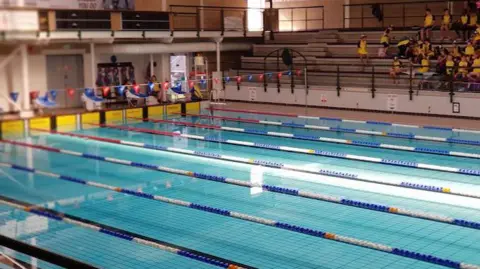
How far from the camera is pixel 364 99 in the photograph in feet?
53.1

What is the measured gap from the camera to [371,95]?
16.0 metres

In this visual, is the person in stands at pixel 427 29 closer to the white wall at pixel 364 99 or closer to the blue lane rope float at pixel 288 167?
the white wall at pixel 364 99

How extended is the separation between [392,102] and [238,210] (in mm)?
9600

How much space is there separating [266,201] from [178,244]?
74.1 inches

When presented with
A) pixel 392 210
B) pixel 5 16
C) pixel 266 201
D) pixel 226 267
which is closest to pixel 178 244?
pixel 226 267

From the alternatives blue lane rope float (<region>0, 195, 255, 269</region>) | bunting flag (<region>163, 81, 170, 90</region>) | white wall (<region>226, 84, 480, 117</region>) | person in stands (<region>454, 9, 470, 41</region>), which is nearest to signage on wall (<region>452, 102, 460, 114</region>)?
white wall (<region>226, 84, 480, 117</region>)

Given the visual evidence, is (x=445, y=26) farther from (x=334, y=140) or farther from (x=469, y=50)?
(x=334, y=140)

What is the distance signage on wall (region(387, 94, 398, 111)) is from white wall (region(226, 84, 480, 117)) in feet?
0.15

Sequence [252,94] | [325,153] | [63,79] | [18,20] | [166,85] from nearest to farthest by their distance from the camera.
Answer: [18,20], [63,79], [325,153], [166,85], [252,94]

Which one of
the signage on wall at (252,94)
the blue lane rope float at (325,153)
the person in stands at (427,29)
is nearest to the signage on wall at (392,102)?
the person in stands at (427,29)

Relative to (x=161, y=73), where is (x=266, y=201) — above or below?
below

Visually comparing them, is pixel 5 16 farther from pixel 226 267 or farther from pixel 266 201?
pixel 266 201

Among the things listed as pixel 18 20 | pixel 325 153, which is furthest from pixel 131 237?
pixel 325 153

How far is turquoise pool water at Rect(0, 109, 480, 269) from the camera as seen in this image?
532 centimetres
